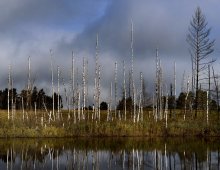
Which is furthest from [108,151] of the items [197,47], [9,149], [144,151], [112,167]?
[197,47]

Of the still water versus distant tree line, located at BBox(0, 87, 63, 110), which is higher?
distant tree line, located at BBox(0, 87, 63, 110)

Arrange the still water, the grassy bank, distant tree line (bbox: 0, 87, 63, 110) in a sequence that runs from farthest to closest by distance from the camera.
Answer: distant tree line (bbox: 0, 87, 63, 110)
the grassy bank
the still water

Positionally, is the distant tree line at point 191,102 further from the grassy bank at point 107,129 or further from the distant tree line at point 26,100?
the distant tree line at point 26,100

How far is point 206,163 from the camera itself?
20047 millimetres

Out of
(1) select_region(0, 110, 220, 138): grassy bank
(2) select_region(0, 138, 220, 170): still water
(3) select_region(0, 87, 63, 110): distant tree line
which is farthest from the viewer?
(3) select_region(0, 87, 63, 110): distant tree line

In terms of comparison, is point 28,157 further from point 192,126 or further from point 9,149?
point 192,126

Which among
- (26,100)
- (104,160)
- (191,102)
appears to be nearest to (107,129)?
(191,102)

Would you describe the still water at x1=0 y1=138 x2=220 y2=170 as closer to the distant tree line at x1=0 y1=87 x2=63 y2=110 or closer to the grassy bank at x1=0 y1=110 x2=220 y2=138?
the grassy bank at x1=0 y1=110 x2=220 y2=138

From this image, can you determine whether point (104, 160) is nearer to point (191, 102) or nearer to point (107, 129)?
point (107, 129)

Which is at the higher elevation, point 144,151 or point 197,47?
point 197,47

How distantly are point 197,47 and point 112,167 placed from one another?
1275 inches

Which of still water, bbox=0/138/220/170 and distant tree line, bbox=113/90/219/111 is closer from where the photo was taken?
still water, bbox=0/138/220/170

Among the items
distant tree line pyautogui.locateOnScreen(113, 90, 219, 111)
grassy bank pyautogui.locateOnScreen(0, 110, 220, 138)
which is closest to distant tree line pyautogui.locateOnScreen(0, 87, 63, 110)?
grassy bank pyautogui.locateOnScreen(0, 110, 220, 138)

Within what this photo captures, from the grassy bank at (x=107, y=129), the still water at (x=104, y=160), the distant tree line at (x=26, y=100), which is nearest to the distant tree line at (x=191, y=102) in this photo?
the grassy bank at (x=107, y=129)
